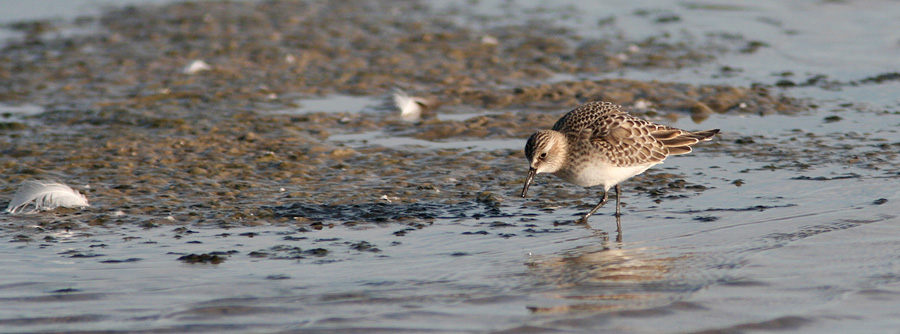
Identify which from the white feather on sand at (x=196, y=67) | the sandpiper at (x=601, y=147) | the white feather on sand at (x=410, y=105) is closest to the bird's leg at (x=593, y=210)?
the sandpiper at (x=601, y=147)

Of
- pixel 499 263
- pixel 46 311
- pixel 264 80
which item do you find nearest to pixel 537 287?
pixel 499 263

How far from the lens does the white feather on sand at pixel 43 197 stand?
7.70 meters

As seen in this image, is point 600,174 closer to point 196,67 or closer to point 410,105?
point 410,105

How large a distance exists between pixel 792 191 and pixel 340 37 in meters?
8.28

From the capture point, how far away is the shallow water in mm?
5559

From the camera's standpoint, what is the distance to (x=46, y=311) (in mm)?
5672

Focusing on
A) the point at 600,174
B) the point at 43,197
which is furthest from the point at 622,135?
the point at 43,197

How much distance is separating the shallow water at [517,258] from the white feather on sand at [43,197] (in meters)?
0.14

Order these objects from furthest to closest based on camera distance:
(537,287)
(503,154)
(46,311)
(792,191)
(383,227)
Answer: (503,154), (792,191), (383,227), (537,287), (46,311)

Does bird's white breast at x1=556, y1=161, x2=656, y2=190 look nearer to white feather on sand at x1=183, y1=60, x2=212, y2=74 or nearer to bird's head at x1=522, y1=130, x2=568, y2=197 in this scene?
bird's head at x1=522, y1=130, x2=568, y2=197

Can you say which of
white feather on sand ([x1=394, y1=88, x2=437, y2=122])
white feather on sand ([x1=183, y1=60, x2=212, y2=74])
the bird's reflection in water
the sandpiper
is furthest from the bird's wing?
white feather on sand ([x1=183, y1=60, x2=212, y2=74])

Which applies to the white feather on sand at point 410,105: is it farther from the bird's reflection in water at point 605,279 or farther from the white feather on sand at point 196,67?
the bird's reflection in water at point 605,279

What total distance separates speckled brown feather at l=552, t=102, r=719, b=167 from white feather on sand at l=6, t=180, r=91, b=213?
3.90 metres

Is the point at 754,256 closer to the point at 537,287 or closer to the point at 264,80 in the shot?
the point at 537,287
